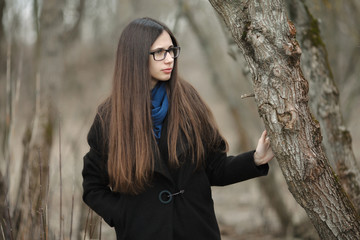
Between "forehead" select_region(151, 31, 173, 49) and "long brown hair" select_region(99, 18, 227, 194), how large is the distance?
0.8 inches

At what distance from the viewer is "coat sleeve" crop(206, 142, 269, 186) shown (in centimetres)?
198

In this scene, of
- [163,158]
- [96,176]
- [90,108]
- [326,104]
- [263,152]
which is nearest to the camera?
[263,152]

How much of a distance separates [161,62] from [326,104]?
107 centimetres

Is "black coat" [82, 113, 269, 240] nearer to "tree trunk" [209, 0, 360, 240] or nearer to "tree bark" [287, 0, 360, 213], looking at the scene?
"tree trunk" [209, 0, 360, 240]

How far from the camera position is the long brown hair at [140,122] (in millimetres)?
1998

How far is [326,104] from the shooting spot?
2.51m

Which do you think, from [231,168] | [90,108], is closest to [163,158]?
[231,168]

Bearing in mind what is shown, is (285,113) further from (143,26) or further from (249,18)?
(143,26)

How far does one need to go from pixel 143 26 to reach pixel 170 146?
588 millimetres

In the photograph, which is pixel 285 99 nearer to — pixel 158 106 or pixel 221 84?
pixel 158 106

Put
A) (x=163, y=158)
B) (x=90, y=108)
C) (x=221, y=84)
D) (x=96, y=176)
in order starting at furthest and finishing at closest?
(x=221, y=84), (x=90, y=108), (x=96, y=176), (x=163, y=158)

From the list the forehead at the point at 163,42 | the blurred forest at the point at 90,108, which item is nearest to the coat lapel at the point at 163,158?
the forehead at the point at 163,42

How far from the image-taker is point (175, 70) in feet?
7.00

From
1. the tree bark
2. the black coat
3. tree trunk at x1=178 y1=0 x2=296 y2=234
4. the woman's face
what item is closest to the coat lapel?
the black coat
